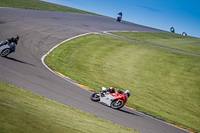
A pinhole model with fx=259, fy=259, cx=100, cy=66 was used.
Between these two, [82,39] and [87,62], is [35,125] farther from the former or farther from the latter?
[82,39]

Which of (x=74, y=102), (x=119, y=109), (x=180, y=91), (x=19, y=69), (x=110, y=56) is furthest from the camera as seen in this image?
(x=110, y=56)

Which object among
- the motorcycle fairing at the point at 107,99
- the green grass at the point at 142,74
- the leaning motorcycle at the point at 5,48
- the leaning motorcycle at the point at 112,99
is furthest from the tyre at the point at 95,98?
the leaning motorcycle at the point at 5,48

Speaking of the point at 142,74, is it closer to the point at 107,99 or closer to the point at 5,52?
the point at 107,99

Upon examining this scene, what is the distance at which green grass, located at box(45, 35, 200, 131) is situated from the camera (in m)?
16.0

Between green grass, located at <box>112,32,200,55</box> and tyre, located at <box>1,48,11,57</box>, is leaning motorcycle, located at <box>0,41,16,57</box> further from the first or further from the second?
green grass, located at <box>112,32,200,55</box>

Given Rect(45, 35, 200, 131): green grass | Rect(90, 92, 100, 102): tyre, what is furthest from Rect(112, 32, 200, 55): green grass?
Rect(90, 92, 100, 102): tyre

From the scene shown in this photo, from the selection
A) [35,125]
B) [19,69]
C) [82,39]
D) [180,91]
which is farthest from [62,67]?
[35,125]

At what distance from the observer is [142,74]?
21.2 metres

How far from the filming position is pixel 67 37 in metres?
28.8

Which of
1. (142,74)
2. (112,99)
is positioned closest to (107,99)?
(112,99)

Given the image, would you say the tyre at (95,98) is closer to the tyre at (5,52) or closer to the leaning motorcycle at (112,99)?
the leaning motorcycle at (112,99)

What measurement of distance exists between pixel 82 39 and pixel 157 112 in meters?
16.6

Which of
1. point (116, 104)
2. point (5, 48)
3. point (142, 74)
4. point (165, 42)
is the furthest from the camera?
point (165, 42)

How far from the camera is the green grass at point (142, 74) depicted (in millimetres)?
15975
